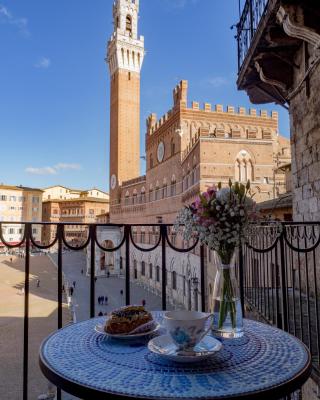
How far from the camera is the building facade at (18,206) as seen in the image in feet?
170

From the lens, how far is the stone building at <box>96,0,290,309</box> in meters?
18.5

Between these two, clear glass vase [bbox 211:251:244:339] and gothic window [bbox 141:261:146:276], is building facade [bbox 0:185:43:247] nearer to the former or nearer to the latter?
gothic window [bbox 141:261:146:276]

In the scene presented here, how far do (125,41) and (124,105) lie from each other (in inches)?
312

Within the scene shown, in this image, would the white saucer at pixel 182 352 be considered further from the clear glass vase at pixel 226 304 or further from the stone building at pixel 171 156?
the stone building at pixel 171 156

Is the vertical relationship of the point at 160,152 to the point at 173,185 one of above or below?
above

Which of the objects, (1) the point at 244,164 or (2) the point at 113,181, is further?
(2) the point at 113,181

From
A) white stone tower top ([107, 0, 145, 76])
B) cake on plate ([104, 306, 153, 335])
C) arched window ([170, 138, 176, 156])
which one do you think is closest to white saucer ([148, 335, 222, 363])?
cake on plate ([104, 306, 153, 335])

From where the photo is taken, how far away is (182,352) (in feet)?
4.30

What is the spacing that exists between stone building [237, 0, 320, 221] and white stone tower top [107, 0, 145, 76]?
34.3 meters

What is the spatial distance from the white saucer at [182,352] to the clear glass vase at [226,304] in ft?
0.52

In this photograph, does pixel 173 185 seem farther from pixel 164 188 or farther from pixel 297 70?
pixel 297 70

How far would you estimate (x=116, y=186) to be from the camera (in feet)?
121

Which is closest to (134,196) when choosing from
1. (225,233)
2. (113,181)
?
(113,181)

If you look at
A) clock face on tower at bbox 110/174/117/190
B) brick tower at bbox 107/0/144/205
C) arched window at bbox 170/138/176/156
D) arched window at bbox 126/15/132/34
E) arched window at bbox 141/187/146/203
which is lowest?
arched window at bbox 141/187/146/203
